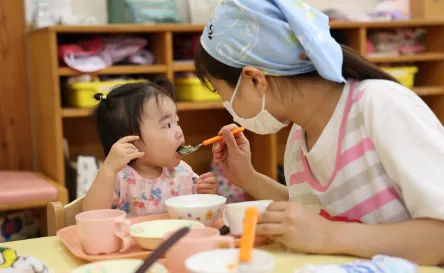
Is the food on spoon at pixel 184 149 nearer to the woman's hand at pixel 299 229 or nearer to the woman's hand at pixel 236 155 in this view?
the woman's hand at pixel 236 155

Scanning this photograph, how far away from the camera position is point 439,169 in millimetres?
888

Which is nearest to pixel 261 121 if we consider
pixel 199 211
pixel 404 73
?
pixel 199 211

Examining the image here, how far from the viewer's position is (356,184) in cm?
102

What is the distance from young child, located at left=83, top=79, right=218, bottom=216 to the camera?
1479mm

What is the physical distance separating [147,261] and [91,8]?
2.48m

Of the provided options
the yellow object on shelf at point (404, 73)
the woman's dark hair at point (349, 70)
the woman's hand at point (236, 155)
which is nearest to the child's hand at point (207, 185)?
the woman's hand at point (236, 155)

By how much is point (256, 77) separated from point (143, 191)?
1.86ft

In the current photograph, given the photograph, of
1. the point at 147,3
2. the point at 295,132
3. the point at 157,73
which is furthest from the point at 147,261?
the point at 147,3

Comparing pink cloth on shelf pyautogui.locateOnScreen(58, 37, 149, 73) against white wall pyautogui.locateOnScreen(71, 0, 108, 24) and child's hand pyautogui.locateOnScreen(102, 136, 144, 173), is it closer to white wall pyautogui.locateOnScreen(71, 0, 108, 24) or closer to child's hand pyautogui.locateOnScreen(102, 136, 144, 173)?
white wall pyautogui.locateOnScreen(71, 0, 108, 24)

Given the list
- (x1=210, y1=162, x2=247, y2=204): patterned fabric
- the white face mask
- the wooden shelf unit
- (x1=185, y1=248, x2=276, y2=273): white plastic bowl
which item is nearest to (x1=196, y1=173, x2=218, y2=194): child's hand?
the white face mask

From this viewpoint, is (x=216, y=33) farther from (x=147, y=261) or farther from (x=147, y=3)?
(x=147, y=3)

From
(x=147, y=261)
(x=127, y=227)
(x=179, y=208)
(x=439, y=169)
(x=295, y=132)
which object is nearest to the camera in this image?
(x=147, y=261)

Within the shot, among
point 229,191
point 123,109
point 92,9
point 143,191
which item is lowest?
point 229,191

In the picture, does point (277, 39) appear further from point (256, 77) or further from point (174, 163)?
point (174, 163)
